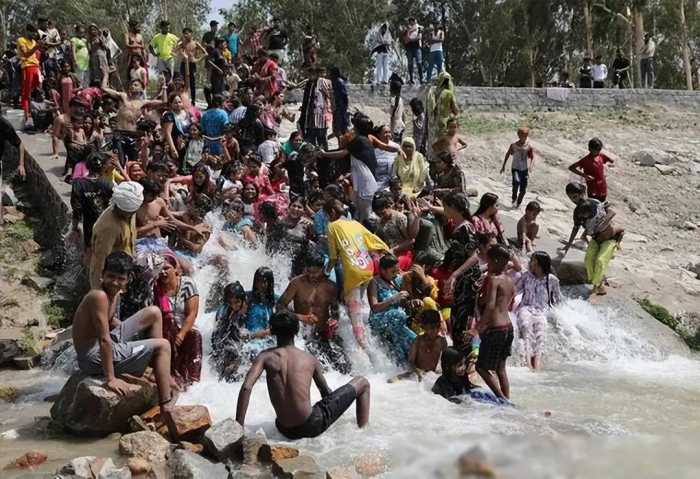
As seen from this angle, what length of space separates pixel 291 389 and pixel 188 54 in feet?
36.3

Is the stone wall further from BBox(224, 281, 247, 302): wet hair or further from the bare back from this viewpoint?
the bare back

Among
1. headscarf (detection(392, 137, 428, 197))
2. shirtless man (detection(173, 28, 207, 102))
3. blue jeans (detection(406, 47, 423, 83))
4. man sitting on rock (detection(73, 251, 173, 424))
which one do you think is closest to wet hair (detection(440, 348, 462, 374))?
man sitting on rock (detection(73, 251, 173, 424))

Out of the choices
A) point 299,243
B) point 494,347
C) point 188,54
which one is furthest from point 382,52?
point 494,347

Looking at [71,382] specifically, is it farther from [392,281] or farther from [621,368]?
[621,368]

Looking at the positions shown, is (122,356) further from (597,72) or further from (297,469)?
(597,72)

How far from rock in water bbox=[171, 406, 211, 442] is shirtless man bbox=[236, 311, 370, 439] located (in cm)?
28

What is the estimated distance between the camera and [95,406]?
606 cm

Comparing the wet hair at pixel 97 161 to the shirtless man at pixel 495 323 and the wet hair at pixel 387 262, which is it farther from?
the shirtless man at pixel 495 323

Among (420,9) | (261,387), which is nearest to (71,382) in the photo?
(261,387)

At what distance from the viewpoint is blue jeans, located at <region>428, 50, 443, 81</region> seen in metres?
19.1

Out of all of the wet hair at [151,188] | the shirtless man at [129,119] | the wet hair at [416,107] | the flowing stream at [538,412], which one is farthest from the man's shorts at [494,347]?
the wet hair at [416,107]

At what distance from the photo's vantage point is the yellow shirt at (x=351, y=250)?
8133 mm

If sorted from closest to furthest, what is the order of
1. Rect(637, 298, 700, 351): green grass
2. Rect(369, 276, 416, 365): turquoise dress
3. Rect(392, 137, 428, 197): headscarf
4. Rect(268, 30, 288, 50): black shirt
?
Rect(369, 276, 416, 365): turquoise dress
Rect(637, 298, 700, 351): green grass
Rect(392, 137, 428, 197): headscarf
Rect(268, 30, 288, 50): black shirt

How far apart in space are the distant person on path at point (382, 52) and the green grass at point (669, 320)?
388 inches
